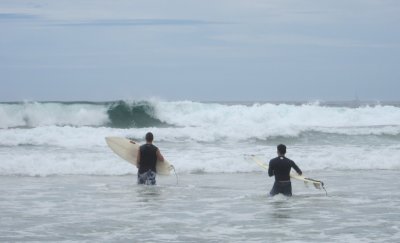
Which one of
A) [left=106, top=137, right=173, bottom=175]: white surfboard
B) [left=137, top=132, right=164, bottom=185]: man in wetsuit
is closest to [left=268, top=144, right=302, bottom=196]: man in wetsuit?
[left=137, top=132, right=164, bottom=185]: man in wetsuit

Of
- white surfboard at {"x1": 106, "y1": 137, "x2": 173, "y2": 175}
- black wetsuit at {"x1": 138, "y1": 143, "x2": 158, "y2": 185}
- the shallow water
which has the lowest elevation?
the shallow water

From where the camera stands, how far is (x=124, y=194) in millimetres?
14078

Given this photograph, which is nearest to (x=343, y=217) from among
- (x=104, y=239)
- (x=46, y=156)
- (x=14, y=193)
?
(x=104, y=239)

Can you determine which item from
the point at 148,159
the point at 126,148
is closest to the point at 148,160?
the point at 148,159

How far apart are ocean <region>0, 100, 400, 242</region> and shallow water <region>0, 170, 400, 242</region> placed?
0.7 inches

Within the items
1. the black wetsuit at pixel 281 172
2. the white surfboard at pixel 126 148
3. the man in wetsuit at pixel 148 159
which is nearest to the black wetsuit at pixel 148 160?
the man in wetsuit at pixel 148 159

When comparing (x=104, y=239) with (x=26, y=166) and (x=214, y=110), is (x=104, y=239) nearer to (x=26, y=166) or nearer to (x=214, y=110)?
(x=26, y=166)

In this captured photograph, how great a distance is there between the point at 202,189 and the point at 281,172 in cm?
246

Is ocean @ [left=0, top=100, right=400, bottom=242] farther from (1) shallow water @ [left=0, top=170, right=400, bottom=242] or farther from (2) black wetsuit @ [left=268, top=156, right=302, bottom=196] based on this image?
(2) black wetsuit @ [left=268, top=156, right=302, bottom=196]

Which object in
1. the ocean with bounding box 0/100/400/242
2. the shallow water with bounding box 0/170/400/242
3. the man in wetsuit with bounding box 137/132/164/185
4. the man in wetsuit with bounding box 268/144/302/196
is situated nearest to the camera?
the shallow water with bounding box 0/170/400/242

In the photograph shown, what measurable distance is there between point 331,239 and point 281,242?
0.70 metres

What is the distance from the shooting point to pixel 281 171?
43.0 ft

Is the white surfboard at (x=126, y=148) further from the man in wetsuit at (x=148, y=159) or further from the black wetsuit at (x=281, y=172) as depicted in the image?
the black wetsuit at (x=281, y=172)

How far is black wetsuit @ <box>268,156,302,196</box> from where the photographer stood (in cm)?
1310
